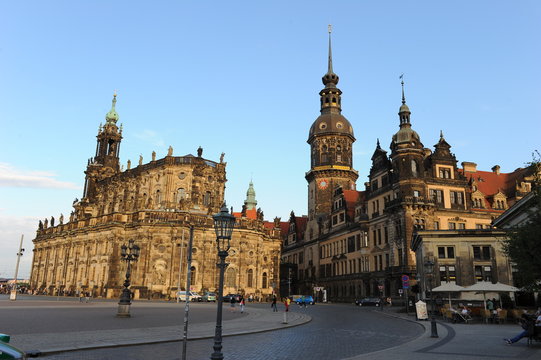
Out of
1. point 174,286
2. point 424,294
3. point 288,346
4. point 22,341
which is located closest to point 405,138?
point 424,294

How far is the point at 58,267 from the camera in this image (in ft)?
289

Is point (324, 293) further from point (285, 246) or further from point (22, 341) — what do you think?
point (22, 341)

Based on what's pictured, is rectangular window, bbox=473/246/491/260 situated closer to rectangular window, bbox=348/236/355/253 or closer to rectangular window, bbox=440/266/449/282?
rectangular window, bbox=440/266/449/282

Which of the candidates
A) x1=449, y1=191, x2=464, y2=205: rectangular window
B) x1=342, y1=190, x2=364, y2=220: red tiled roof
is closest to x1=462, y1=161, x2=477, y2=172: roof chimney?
x1=449, y1=191, x2=464, y2=205: rectangular window

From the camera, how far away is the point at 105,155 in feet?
328

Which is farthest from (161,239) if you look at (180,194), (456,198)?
(456,198)

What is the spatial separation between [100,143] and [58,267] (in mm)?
29185

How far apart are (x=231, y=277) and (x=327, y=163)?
31.8 meters

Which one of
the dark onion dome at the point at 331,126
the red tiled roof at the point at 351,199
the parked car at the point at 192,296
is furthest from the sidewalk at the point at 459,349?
the dark onion dome at the point at 331,126

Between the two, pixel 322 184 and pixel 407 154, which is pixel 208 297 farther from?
pixel 322 184

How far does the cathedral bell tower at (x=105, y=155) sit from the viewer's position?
322ft

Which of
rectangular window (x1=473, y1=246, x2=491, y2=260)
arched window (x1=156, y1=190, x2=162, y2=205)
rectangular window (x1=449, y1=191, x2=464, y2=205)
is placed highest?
arched window (x1=156, y1=190, x2=162, y2=205)

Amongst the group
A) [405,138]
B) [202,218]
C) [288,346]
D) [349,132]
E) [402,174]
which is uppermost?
[349,132]

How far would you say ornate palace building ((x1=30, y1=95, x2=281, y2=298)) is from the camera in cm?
6762
